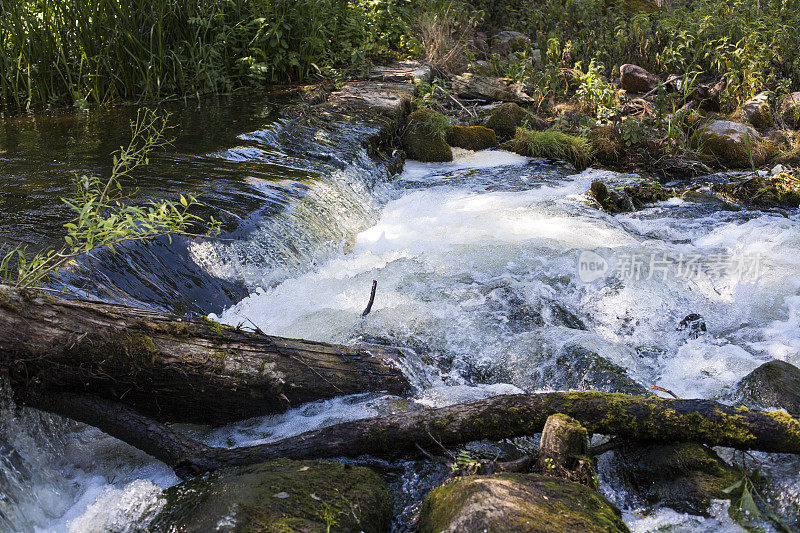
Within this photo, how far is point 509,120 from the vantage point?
9.18m

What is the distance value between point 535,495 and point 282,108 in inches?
276

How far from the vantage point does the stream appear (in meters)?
2.41

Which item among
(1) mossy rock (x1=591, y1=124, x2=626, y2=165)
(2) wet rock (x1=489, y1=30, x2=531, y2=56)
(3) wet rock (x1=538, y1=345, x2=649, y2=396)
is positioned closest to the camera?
(3) wet rock (x1=538, y1=345, x2=649, y2=396)

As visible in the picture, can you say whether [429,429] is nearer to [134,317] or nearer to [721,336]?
[134,317]

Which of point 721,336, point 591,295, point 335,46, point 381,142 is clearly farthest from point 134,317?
point 335,46

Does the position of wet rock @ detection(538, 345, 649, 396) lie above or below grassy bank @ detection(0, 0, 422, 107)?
below

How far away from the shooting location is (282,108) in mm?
8141

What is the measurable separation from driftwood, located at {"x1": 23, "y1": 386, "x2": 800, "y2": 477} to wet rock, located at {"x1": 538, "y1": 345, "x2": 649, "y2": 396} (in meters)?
0.78

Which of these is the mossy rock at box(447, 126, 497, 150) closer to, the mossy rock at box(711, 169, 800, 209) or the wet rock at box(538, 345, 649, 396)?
the mossy rock at box(711, 169, 800, 209)

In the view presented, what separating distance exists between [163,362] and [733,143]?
7.53 meters

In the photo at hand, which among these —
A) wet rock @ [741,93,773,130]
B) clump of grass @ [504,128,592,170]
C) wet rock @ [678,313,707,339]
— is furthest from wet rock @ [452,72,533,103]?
wet rock @ [678,313,707,339]

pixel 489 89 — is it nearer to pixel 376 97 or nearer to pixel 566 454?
pixel 376 97

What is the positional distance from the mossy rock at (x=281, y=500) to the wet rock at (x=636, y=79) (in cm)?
921

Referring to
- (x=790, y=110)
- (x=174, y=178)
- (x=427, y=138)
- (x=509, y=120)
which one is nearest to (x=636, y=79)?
(x=790, y=110)
